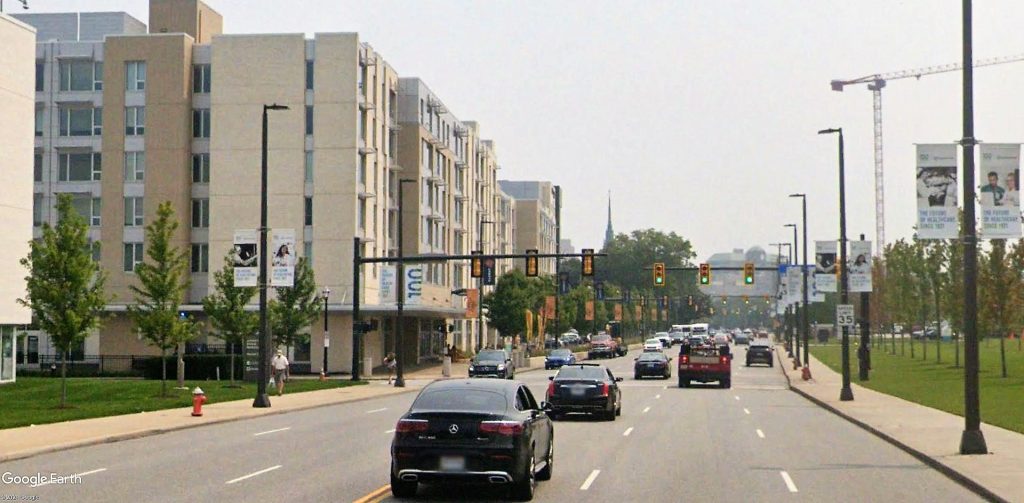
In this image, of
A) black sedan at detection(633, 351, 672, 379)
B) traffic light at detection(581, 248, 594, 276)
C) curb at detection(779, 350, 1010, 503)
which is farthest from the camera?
black sedan at detection(633, 351, 672, 379)

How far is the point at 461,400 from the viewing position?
16266 millimetres

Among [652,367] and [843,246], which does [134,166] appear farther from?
[843,246]

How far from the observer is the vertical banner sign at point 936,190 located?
2294cm

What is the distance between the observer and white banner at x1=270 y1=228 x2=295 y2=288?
39188mm

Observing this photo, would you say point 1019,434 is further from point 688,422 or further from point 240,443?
point 240,443

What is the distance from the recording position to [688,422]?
32.3m

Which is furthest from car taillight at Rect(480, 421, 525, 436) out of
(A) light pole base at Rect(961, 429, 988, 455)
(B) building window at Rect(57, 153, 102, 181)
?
(B) building window at Rect(57, 153, 102, 181)

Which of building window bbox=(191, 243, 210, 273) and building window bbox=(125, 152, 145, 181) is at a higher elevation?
building window bbox=(125, 152, 145, 181)

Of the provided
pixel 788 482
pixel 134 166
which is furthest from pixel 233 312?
pixel 788 482

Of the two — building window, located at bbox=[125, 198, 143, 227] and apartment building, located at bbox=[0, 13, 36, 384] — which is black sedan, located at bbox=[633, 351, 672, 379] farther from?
building window, located at bbox=[125, 198, 143, 227]

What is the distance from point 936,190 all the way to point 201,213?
58968 millimetres

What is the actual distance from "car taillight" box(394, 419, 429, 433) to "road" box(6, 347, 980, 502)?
986mm

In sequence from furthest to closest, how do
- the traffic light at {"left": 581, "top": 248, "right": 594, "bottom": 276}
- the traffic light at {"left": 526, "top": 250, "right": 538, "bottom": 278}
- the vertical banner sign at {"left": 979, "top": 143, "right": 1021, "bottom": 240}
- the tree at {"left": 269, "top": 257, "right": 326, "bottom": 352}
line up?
the traffic light at {"left": 526, "top": 250, "right": 538, "bottom": 278} → the tree at {"left": 269, "top": 257, "right": 326, "bottom": 352} → the traffic light at {"left": 581, "top": 248, "right": 594, "bottom": 276} → the vertical banner sign at {"left": 979, "top": 143, "right": 1021, "bottom": 240}

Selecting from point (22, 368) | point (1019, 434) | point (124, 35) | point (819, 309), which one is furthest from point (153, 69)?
point (819, 309)
